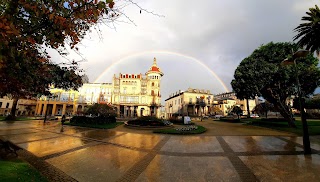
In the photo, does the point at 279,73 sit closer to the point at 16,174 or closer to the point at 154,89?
the point at 16,174

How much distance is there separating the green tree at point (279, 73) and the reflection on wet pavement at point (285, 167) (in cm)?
1404

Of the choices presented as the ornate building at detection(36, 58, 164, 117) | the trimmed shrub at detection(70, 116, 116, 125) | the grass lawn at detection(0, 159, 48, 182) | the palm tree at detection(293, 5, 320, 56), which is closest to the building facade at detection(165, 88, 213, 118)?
the ornate building at detection(36, 58, 164, 117)

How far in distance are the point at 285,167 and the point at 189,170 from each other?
4136 mm

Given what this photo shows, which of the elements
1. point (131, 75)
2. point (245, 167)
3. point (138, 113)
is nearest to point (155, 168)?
point (245, 167)

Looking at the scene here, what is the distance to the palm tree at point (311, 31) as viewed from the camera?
13707 millimetres

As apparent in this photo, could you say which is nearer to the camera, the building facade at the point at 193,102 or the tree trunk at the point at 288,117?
the tree trunk at the point at 288,117

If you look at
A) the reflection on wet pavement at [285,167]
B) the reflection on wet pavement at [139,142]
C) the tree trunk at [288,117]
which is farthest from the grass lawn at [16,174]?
the tree trunk at [288,117]

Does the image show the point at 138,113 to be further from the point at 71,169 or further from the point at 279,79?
the point at 71,169

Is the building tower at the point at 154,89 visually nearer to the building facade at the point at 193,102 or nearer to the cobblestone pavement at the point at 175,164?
the building facade at the point at 193,102

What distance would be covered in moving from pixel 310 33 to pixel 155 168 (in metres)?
18.1

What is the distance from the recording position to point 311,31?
1470 centimetres

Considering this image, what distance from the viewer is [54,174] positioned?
20.3ft

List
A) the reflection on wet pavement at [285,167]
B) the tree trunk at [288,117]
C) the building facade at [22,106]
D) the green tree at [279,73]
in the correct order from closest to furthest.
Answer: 1. the reflection on wet pavement at [285,167]
2. the tree trunk at [288,117]
3. the green tree at [279,73]
4. the building facade at [22,106]

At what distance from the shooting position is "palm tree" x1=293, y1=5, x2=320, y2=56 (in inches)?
540
